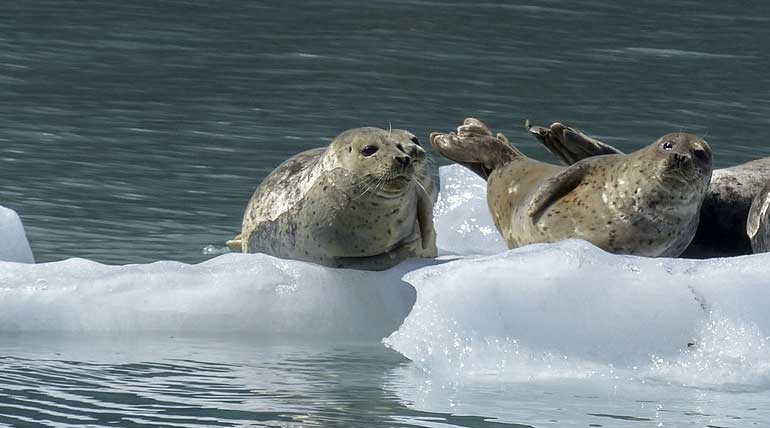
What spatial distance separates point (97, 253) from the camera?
7.62 meters

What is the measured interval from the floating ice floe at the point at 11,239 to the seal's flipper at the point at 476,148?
2.10 m

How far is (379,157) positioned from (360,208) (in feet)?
0.64

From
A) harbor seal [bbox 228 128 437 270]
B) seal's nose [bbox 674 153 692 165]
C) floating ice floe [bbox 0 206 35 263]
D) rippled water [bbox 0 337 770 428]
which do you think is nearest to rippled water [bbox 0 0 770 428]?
rippled water [bbox 0 337 770 428]

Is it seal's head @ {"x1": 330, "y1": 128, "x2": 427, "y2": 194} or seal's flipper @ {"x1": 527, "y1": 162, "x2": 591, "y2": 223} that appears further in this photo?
seal's flipper @ {"x1": 527, "y1": 162, "x2": 591, "y2": 223}

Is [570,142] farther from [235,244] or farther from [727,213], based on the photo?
[235,244]

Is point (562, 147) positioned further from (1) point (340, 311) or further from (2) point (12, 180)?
(2) point (12, 180)

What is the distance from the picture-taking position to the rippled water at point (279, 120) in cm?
509

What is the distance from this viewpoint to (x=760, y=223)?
6961 mm

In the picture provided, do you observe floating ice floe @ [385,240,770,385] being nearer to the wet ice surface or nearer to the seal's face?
the wet ice surface

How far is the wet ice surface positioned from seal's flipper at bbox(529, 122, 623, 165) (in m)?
1.73

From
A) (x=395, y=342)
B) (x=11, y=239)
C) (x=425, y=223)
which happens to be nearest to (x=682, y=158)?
(x=425, y=223)

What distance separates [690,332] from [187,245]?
2951 mm

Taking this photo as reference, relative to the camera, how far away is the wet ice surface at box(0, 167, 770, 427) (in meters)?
5.01

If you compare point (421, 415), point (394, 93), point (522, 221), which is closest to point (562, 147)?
point (522, 221)
